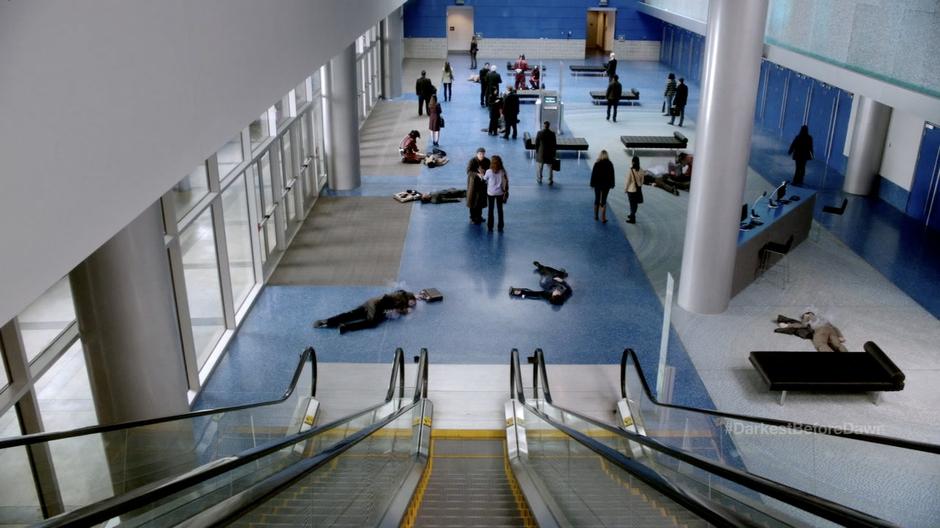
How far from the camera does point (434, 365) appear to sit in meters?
10.4

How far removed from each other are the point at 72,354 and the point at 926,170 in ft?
49.9

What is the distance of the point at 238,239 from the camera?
39.6 ft

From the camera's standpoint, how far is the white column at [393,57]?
27.0 metres

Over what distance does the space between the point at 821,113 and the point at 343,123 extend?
12.2 m

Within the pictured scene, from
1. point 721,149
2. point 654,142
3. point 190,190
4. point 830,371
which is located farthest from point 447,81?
point 830,371

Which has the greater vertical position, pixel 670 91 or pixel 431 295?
pixel 670 91

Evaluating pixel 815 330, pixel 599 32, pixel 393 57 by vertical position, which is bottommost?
pixel 815 330

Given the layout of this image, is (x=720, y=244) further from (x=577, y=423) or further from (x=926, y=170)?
(x=926, y=170)

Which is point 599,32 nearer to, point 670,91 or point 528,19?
point 528,19

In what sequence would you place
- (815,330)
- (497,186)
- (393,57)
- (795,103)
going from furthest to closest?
1. (393,57)
2. (795,103)
3. (497,186)
4. (815,330)

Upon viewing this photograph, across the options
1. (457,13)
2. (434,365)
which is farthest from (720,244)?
(457,13)

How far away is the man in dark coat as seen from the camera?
15.0 meters

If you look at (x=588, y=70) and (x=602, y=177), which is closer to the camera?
(x=602, y=177)

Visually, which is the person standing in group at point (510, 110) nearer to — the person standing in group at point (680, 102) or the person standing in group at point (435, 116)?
the person standing in group at point (435, 116)
